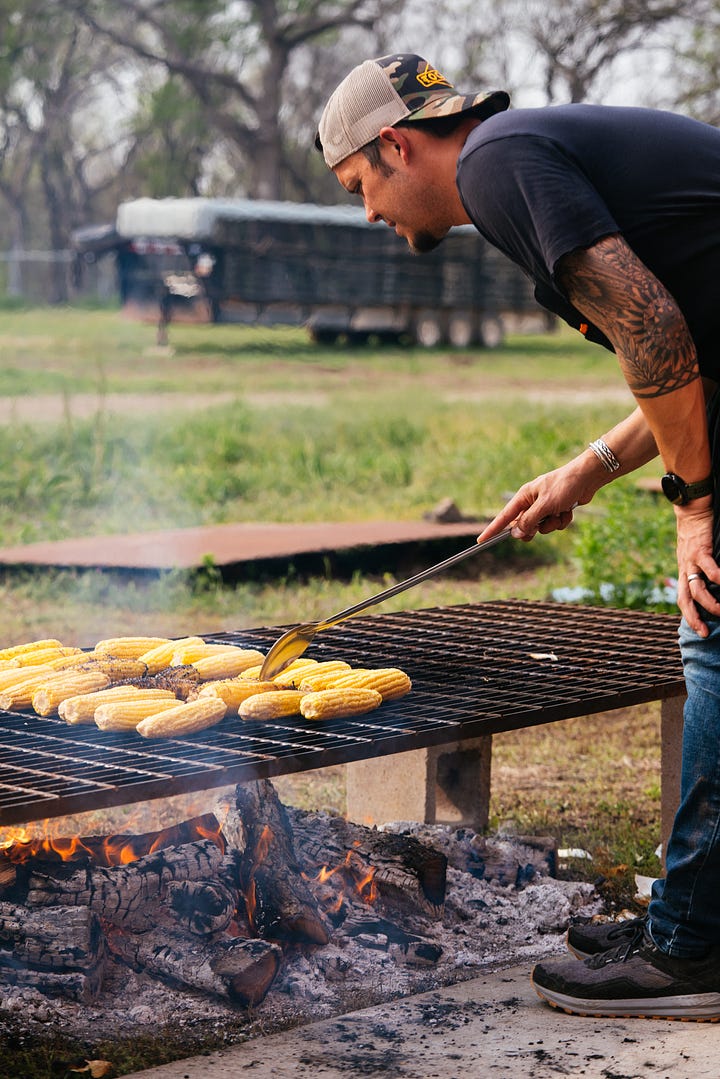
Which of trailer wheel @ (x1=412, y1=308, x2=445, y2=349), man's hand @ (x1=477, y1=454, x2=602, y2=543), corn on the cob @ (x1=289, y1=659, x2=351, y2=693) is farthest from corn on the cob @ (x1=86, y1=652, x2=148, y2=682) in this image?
trailer wheel @ (x1=412, y1=308, x2=445, y2=349)

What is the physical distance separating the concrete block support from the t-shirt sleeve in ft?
6.98

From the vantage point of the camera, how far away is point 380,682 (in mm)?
3324

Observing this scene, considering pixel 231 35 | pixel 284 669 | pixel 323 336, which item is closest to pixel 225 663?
pixel 284 669

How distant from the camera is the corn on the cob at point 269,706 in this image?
10.3ft

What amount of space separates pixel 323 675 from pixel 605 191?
1.35 metres

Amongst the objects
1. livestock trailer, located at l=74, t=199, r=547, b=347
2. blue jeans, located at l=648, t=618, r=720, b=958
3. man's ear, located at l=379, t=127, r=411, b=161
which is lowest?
blue jeans, located at l=648, t=618, r=720, b=958

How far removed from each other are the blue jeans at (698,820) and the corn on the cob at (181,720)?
106 cm

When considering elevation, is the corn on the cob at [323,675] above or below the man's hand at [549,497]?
below

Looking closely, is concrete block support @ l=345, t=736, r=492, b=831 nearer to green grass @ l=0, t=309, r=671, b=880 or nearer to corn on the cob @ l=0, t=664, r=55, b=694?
green grass @ l=0, t=309, r=671, b=880

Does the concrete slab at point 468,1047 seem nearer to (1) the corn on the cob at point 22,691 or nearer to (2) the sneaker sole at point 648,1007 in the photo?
(2) the sneaker sole at point 648,1007

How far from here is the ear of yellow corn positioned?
3.30 meters

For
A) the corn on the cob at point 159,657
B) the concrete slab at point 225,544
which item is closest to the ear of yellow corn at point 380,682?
the corn on the cob at point 159,657

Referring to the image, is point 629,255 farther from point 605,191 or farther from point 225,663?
point 225,663

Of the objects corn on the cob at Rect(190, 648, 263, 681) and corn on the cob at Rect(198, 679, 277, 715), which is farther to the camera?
corn on the cob at Rect(190, 648, 263, 681)
